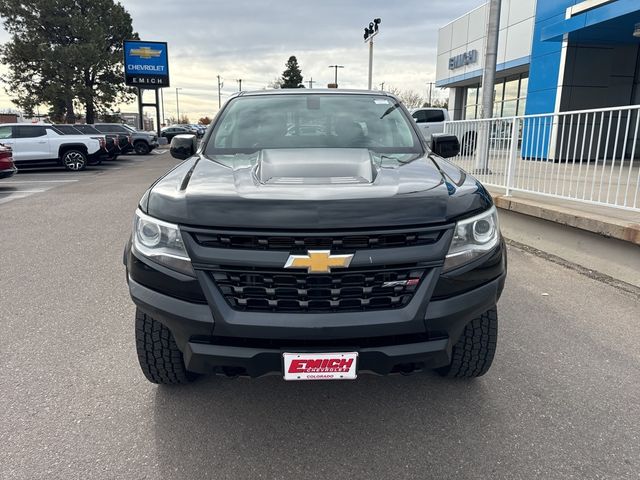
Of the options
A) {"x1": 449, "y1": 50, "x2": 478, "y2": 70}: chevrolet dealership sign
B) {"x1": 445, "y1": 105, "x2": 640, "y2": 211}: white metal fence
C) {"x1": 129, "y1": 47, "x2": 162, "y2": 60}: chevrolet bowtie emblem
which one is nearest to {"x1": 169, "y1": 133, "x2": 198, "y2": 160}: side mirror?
{"x1": 445, "y1": 105, "x2": 640, "y2": 211}: white metal fence

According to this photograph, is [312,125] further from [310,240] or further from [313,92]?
[310,240]

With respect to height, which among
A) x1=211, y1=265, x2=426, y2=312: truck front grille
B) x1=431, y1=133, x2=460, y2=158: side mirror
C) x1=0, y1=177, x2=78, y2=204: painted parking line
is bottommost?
x1=0, y1=177, x2=78, y2=204: painted parking line

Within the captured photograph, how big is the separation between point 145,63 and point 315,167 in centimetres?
3673


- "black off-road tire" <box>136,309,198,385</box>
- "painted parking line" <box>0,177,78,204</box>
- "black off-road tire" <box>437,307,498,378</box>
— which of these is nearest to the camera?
"black off-road tire" <box>136,309,198,385</box>

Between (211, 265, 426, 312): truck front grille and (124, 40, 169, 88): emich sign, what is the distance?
121 ft

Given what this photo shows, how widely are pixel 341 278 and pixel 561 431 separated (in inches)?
56.5

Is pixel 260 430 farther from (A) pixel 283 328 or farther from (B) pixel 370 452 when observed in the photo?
(A) pixel 283 328

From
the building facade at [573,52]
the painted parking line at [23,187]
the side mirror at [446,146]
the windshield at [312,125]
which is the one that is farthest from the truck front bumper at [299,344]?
the building facade at [573,52]

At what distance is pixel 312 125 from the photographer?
3336 mm

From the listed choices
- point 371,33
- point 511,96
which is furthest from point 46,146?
point 511,96

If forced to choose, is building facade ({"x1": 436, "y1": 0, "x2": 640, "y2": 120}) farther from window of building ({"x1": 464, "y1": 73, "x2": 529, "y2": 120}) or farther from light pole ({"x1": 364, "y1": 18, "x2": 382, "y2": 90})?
light pole ({"x1": 364, "y1": 18, "x2": 382, "y2": 90})

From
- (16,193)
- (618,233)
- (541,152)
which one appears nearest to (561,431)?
(618,233)

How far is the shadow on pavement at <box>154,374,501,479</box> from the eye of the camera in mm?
2148

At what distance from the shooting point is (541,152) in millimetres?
6301
